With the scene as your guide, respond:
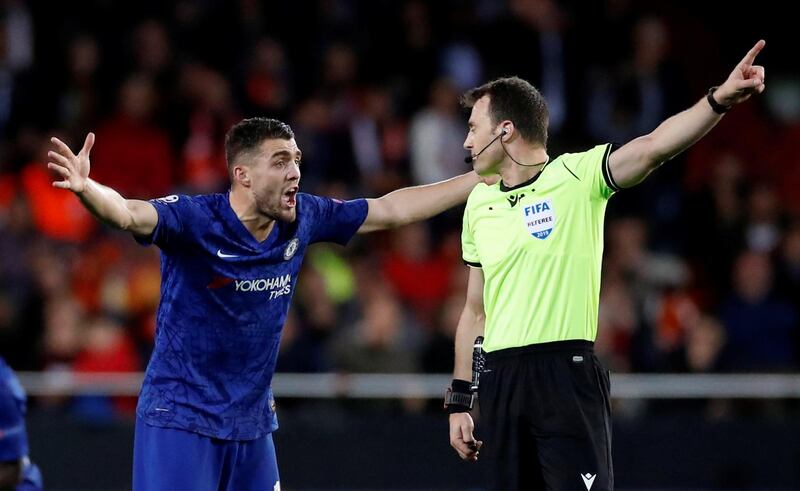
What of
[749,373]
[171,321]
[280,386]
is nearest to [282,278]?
[171,321]

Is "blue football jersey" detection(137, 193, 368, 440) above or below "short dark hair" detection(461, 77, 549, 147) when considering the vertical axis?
below

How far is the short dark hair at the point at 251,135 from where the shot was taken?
6371 millimetres

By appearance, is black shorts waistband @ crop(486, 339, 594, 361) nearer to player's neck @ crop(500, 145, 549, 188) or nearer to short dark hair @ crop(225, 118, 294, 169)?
player's neck @ crop(500, 145, 549, 188)

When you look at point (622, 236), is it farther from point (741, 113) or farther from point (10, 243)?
point (10, 243)

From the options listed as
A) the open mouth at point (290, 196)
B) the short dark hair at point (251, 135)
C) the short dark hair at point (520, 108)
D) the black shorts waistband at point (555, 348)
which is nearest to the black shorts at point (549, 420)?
the black shorts waistband at point (555, 348)

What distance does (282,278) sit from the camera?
6.41 meters

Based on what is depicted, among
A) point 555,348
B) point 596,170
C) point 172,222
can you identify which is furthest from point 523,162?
point 172,222

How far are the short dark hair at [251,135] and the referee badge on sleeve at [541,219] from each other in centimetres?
118

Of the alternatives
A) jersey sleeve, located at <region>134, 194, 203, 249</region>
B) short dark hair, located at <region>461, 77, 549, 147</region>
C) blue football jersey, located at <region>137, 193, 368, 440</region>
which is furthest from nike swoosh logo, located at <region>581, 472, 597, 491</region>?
jersey sleeve, located at <region>134, 194, 203, 249</region>

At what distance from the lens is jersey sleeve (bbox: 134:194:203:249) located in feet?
20.0

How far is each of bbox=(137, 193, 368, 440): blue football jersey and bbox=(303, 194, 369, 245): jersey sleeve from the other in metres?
0.38

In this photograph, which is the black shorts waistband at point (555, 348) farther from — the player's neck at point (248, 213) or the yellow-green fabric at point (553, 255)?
the player's neck at point (248, 213)

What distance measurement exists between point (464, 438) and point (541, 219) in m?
1.00

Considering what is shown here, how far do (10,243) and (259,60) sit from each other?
283 cm
